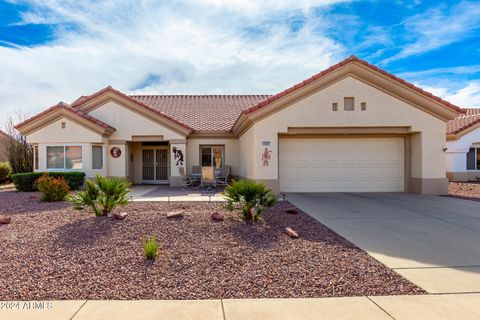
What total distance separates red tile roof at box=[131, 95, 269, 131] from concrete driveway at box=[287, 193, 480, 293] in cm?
918

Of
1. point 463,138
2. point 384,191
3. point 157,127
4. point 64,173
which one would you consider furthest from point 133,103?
point 463,138

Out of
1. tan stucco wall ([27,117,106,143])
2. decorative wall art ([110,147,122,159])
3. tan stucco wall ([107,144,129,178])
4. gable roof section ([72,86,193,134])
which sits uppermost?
gable roof section ([72,86,193,134])

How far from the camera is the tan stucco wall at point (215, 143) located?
63.6ft

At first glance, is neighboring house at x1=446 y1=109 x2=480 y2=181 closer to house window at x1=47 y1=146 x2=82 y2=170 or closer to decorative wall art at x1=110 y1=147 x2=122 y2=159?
decorative wall art at x1=110 y1=147 x2=122 y2=159

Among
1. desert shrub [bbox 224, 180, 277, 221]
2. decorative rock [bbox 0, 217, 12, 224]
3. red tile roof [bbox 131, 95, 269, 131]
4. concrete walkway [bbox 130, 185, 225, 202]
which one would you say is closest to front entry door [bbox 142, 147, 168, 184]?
red tile roof [bbox 131, 95, 269, 131]

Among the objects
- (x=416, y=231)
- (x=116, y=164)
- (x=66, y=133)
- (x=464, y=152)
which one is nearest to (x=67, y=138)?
(x=66, y=133)

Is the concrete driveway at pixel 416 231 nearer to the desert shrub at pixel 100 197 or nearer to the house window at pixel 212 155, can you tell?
the desert shrub at pixel 100 197

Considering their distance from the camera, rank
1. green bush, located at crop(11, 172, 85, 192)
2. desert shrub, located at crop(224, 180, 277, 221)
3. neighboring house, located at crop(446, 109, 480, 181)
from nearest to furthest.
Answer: desert shrub, located at crop(224, 180, 277, 221) → green bush, located at crop(11, 172, 85, 192) → neighboring house, located at crop(446, 109, 480, 181)

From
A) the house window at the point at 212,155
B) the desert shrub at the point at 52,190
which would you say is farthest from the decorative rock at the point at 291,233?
the house window at the point at 212,155

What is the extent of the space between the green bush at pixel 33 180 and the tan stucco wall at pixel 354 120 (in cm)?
931

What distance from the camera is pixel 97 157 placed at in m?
17.5

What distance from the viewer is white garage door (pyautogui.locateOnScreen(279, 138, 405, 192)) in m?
14.8

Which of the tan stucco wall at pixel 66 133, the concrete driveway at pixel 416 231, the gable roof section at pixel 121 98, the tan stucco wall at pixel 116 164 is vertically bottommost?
the concrete driveway at pixel 416 231

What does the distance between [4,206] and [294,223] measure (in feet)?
32.9
